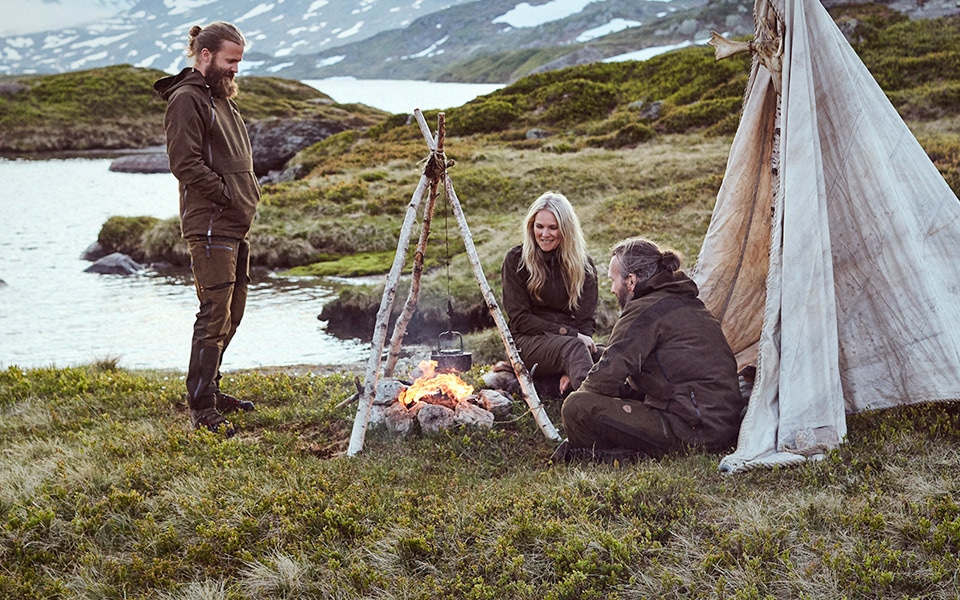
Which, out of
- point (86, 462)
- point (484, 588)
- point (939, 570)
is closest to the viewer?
point (939, 570)

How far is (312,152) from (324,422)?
103 feet

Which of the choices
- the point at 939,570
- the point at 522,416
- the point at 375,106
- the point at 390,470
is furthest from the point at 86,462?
the point at 375,106

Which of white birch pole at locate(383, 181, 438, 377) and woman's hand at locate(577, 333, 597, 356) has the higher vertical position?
white birch pole at locate(383, 181, 438, 377)

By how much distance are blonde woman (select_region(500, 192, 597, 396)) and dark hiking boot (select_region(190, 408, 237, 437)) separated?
2859mm

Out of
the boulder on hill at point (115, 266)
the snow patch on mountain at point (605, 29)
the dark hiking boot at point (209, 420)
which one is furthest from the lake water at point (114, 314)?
the snow patch on mountain at point (605, 29)

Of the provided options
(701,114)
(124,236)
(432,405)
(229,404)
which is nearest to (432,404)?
(432,405)

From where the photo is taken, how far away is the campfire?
669 centimetres

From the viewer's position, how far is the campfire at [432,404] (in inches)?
263

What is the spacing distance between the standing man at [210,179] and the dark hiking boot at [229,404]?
544mm

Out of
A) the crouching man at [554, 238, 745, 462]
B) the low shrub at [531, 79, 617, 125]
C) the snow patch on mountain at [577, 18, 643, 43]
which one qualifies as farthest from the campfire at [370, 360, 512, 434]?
the snow patch on mountain at [577, 18, 643, 43]

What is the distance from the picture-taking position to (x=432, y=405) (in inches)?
266

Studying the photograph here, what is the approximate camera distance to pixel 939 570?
149 inches

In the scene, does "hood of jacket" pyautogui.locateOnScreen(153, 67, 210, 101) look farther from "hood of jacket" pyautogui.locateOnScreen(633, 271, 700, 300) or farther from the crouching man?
"hood of jacket" pyautogui.locateOnScreen(633, 271, 700, 300)

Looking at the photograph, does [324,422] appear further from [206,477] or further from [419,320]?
[419,320]
